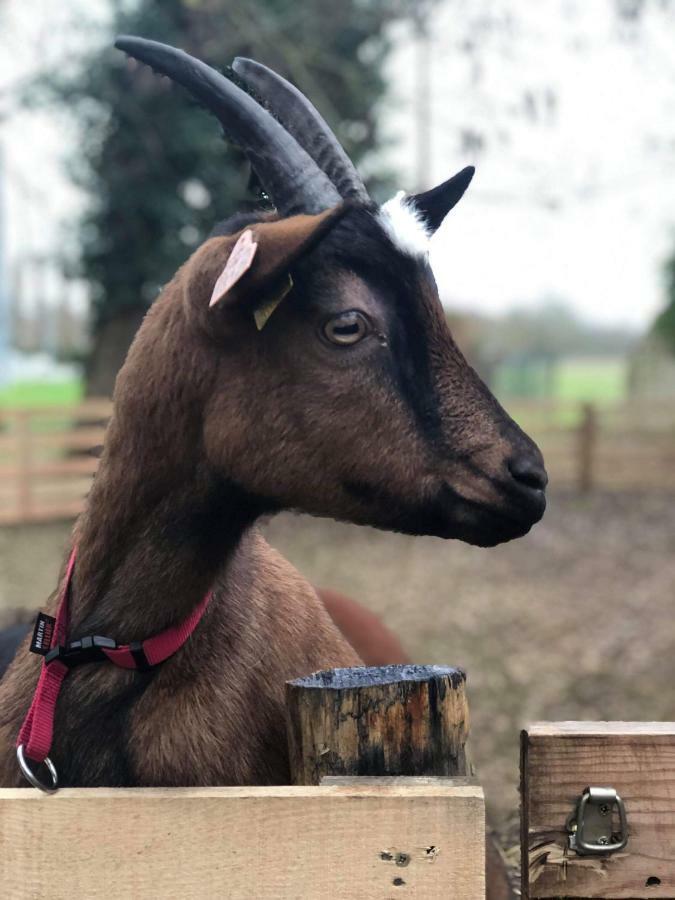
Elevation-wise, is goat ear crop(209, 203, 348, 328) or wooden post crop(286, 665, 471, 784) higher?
goat ear crop(209, 203, 348, 328)

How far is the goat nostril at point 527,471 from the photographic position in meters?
1.91

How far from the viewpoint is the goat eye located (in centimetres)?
192

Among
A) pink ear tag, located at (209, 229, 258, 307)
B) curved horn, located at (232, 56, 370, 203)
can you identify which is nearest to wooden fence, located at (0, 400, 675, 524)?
curved horn, located at (232, 56, 370, 203)

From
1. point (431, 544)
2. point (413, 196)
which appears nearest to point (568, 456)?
point (431, 544)

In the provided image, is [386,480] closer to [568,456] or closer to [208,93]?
[208,93]

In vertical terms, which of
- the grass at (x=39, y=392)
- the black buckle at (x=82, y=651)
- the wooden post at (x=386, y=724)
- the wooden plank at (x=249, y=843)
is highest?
the grass at (x=39, y=392)

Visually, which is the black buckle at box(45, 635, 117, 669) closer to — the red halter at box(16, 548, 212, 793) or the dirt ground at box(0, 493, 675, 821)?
the red halter at box(16, 548, 212, 793)

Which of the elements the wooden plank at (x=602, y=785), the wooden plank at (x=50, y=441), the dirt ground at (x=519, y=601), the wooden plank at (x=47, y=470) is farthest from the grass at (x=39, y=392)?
the wooden plank at (x=602, y=785)

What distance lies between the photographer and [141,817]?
1562 mm

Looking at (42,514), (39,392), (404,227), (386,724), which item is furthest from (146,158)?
(39,392)

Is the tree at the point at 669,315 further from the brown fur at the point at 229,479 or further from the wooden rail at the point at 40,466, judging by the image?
the brown fur at the point at 229,479

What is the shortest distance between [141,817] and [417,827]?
415mm

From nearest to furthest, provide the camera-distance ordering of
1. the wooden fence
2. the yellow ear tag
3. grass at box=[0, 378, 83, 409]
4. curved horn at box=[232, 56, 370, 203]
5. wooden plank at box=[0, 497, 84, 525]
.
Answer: the yellow ear tag < curved horn at box=[232, 56, 370, 203] < wooden plank at box=[0, 497, 84, 525] < the wooden fence < grass at box=[0, 378, 83, 409]

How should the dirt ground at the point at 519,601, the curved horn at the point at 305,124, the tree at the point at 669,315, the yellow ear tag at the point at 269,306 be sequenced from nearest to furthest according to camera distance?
the yellow ear tag at the point at 269,306 < the curved horn at the point at 305,124 < the dirt ground at the point at 519,601 < the tree at the point at 669,315
